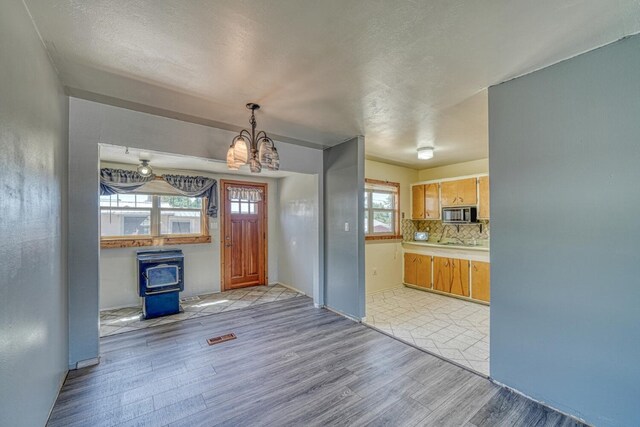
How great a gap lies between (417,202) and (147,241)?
17.2ft

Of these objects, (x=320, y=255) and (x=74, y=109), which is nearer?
(x=74, y=109)

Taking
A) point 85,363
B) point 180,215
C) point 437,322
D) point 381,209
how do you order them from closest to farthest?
point 85,363
point 437,322
point 180,215
point 381,209

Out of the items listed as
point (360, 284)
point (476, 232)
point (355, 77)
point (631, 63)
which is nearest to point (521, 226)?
point (631, 63)

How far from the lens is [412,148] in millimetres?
4301

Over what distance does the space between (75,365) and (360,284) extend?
3175 millimetres

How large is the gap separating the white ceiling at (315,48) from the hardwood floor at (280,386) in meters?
2.59

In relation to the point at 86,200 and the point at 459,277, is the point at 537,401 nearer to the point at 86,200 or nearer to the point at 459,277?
the point at 459,277

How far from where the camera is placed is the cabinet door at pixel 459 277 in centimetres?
466

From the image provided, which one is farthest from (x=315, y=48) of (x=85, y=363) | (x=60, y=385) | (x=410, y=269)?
(x=410, y=269)

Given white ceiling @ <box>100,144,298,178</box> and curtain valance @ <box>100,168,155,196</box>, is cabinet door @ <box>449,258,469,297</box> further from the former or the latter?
curtain valance @ <box>100,168,155,196</box>

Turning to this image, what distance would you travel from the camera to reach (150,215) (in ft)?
15.4

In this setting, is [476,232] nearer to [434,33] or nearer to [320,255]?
[320,255]

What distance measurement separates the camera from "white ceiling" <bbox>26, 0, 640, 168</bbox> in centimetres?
148

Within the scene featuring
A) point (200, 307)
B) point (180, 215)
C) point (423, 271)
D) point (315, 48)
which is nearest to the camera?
point (315, 48)
